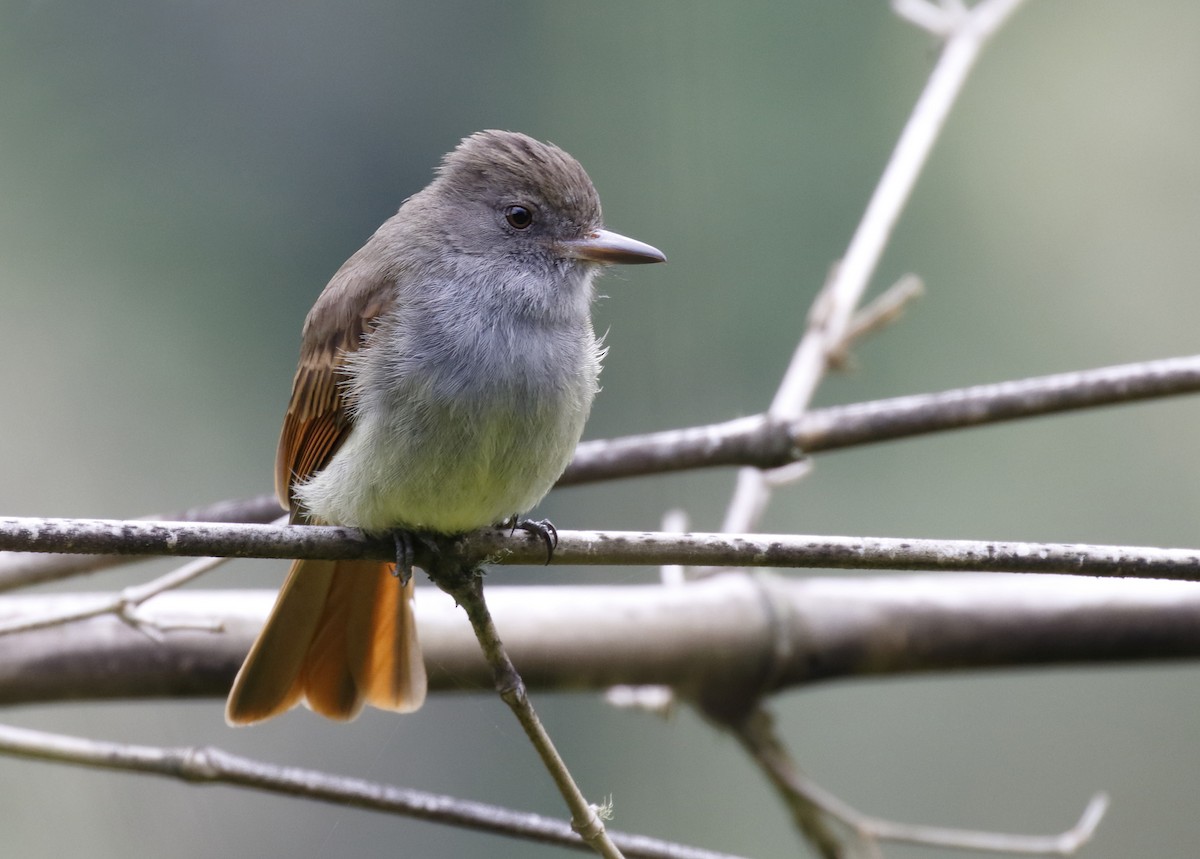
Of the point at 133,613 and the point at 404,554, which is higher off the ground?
the point at 404,554

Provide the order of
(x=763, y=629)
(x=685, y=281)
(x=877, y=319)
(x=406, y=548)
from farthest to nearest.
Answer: (x=685, y=281) → (x=877, y=319) → (x=763, y=629) → (x=406, y=548)

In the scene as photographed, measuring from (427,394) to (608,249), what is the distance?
56 centimetres

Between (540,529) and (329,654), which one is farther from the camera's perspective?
(329,654)

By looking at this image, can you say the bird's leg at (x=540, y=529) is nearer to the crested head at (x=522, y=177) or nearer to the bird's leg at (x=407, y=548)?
the bird's leg at (x=407, y=548)

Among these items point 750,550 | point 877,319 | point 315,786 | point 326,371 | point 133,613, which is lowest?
point 315,786

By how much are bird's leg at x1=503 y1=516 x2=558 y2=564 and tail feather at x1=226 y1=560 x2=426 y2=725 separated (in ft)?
0.76

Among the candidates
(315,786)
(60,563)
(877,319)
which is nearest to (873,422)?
(877,319)

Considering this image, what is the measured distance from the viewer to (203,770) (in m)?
2.28

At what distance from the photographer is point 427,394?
2436mm

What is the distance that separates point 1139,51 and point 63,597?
5.49 metres

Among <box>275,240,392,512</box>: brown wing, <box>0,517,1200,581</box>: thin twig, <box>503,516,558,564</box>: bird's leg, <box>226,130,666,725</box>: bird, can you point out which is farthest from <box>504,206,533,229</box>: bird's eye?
<box>0,517,1200,581</box>: thin twig

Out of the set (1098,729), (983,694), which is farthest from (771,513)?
(1098,729)

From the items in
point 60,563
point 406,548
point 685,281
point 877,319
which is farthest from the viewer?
point 685,281

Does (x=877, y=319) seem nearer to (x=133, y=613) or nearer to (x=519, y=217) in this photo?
(x=519, y=217)
